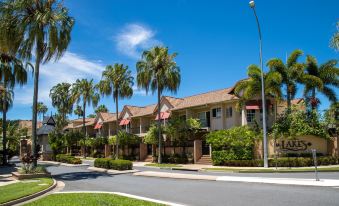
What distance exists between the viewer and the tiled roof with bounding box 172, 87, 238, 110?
132 ft

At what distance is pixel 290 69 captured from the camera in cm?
3609

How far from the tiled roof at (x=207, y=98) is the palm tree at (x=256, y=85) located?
213cm

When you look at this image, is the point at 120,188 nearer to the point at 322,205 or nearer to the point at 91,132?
the point at 322,205

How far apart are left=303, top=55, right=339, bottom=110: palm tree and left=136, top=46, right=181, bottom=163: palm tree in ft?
45.7

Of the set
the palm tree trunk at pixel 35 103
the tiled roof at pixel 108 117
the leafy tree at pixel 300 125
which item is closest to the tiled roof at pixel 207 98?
the leafy tree at pixel 300 125

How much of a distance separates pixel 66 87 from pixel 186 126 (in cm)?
3808

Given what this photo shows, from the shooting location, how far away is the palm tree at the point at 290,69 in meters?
35.8

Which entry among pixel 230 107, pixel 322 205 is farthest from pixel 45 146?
pixel 322 205

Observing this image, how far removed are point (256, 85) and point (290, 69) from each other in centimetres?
396

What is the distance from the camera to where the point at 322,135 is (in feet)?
108

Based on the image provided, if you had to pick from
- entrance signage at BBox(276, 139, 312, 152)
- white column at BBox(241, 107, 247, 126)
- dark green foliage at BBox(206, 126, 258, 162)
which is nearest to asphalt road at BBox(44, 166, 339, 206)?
dark green foliage at BBox(206, 126, 258, 162)

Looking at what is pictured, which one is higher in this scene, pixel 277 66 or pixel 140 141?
pixel 277 66

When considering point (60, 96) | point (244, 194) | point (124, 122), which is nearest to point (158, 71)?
point (124, 122)

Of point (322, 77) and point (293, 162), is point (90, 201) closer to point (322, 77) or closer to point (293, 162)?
point (293, 162)
